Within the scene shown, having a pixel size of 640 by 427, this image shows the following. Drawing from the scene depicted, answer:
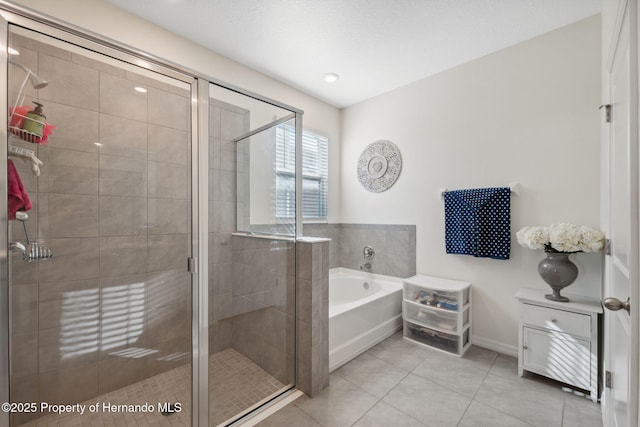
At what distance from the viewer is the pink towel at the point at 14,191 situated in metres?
1.00

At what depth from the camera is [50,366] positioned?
1201 millimetres

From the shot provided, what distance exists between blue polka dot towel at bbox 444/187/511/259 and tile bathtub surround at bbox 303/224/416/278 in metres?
0.46

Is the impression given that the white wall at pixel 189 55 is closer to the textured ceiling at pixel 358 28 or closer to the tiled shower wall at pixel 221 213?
the textured ceiling at pixel 358 28

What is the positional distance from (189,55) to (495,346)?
12.5ft

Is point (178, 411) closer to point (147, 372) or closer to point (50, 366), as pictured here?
point (147, 372)

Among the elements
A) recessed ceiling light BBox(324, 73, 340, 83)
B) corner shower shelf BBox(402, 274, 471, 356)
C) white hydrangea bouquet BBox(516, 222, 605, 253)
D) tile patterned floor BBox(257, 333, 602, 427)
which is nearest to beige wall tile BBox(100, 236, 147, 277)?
tile patterned floor BBox(257, 333, 602, 427)

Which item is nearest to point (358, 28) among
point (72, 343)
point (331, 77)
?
point (331, 77)

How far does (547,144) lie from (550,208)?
533mm

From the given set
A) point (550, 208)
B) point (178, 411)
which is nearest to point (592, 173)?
point (550, 208)

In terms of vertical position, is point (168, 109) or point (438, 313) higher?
point (168, 109)

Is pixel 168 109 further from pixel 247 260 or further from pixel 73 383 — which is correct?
pixel 73 383

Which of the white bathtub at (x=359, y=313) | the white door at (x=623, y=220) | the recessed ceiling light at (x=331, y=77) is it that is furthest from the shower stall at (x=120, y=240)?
the white door at (x=623, y=220)

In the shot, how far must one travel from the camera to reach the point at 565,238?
6.15 ft

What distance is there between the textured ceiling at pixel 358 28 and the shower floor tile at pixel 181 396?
239 cm
